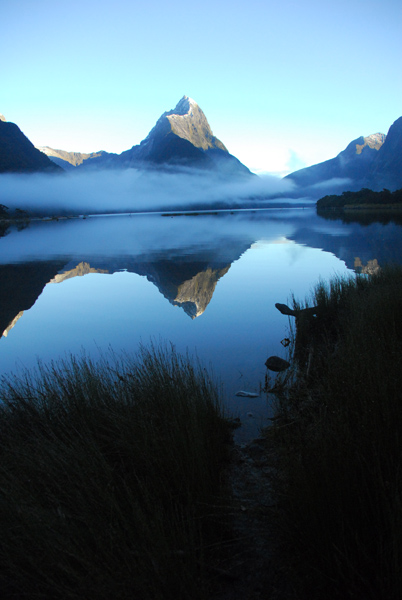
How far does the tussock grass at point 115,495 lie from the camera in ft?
7.75

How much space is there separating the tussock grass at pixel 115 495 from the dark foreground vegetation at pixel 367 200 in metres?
98.1

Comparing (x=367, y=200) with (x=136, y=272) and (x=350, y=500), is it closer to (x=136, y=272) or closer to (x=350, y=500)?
(x=136, y=272)

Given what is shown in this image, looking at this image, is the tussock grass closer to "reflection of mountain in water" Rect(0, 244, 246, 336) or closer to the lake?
the lake

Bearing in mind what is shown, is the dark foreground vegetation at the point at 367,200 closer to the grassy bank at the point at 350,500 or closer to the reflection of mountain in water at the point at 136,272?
the reflection of mountain in water at the point at 136,272

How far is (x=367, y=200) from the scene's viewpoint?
4333 inches

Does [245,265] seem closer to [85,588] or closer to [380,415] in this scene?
[380,415]

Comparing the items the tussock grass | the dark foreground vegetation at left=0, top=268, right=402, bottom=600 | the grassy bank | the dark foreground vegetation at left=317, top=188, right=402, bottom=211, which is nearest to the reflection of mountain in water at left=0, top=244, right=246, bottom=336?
the tussock grass

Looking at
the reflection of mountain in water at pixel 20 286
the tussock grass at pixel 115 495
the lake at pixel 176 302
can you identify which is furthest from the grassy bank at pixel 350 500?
the reflection of mountain in water at pixel 20 286

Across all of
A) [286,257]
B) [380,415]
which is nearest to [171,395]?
[380,415]

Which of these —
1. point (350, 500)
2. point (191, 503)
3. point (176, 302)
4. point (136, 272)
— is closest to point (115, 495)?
point (191, 503)

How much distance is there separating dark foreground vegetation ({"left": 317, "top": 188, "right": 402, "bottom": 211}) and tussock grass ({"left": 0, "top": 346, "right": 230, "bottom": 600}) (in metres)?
98.1

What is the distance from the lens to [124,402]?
4680 millimetres

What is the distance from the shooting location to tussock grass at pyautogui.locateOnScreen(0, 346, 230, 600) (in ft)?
7.75

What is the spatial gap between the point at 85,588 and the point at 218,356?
6212 mm
